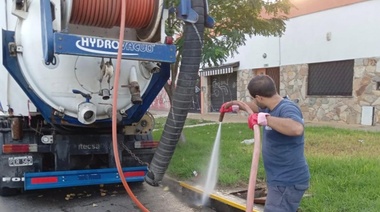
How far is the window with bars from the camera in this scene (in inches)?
444

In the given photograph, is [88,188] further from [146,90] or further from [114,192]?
[146,90]

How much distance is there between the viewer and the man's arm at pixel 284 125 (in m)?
2.57

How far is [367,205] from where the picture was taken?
147 inches

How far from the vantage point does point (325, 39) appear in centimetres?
1171

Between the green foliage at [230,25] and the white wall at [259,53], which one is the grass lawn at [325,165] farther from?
the white wall at [259,53]

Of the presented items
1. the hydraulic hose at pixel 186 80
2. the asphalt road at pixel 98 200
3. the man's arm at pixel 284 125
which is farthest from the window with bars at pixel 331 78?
the man's arm at pixel 284 125

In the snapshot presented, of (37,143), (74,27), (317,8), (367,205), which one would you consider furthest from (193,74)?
(317,8)

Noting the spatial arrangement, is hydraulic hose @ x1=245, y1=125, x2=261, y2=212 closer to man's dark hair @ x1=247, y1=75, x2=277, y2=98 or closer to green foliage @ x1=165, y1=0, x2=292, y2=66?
man's dark hair @ x1=247, y1=75, x2=277, y2=98

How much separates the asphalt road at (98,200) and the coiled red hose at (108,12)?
238cm

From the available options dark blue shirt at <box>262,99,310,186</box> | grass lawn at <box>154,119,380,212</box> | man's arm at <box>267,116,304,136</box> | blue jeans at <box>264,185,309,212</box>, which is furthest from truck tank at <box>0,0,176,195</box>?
blue jeans at <box>264,185,309,212</box>

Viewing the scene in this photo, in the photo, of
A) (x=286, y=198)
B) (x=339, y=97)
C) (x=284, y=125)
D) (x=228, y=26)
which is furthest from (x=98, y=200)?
(x=339, y=97)

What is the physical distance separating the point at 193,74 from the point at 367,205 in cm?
226

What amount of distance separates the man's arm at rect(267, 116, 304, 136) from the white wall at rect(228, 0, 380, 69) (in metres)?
9.02

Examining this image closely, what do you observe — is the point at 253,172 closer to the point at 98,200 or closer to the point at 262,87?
the point at 262,87
